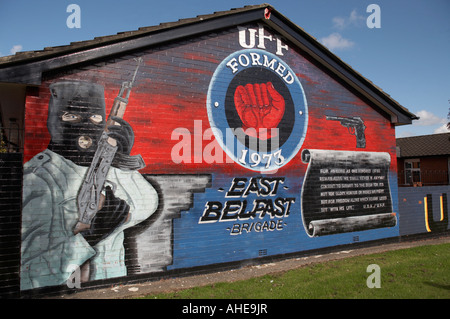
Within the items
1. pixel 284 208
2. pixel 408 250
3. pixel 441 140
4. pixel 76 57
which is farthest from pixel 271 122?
pixel 441 140

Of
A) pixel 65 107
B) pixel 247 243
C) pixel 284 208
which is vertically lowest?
pixel 247 243

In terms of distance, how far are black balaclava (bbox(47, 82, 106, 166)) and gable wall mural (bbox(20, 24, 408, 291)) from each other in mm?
22

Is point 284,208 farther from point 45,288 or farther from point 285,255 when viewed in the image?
point 45,288

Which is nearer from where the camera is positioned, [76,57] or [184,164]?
[76,57]

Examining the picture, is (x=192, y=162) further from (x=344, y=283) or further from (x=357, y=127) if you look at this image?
(x=357, y=127)

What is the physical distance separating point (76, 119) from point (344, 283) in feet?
22.3

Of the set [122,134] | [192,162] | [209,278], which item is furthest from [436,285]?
[122,134]

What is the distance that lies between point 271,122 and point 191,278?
4773 millimetres

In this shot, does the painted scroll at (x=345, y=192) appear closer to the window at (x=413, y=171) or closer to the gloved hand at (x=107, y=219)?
the gloved hand at (x=107, y=219)

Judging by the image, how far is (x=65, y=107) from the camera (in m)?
6.89

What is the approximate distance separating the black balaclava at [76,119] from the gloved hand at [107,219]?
3.25ft

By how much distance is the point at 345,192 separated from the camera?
1092 centimetres

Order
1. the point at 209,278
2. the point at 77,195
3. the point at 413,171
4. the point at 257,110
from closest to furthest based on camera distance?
the point at 77,195, the point at 209,278, the point at 257,110, the point at 413,171

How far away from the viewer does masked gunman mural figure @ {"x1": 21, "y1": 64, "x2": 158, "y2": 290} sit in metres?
6.45
